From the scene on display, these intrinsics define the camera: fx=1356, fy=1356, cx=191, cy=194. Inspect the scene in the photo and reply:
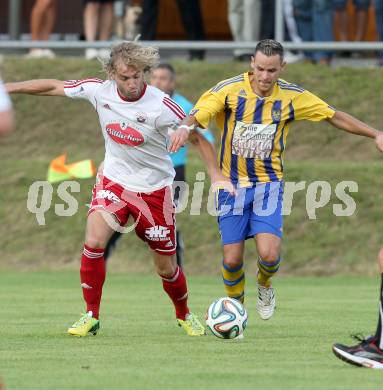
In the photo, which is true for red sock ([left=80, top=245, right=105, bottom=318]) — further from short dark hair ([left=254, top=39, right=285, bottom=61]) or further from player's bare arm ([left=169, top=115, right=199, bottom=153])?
short dark hair ([left=254, top=39, right=285, bottom=61])

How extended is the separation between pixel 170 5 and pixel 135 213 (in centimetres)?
1296

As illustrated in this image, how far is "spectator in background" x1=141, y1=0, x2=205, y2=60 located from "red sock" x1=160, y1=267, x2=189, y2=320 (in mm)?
10850

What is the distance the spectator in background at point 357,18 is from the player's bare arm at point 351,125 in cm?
979

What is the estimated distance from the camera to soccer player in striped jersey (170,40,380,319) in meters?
10.5

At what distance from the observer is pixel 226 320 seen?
31.7ft

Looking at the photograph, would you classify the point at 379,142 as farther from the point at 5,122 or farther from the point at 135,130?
the point at 5,122

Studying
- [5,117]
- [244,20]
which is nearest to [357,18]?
[244,20]

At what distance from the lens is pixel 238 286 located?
1091 centimetres

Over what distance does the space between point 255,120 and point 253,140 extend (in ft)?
0.53

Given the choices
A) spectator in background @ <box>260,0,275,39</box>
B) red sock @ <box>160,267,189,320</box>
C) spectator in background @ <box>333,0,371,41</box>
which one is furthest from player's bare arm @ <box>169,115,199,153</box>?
spectator in background @ <box>260,0,275,39</box>

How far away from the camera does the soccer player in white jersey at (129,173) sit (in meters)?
9.88

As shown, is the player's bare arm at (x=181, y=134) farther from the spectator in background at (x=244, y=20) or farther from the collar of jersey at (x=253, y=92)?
the spectator in background at (x=244, y=20)

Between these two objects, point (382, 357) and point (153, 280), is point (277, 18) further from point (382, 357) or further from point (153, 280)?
point (382, 357)

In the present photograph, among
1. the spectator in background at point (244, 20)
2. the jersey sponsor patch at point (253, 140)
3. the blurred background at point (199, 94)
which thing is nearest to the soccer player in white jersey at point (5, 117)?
the jersey sponsor patch at point (253, 140)
